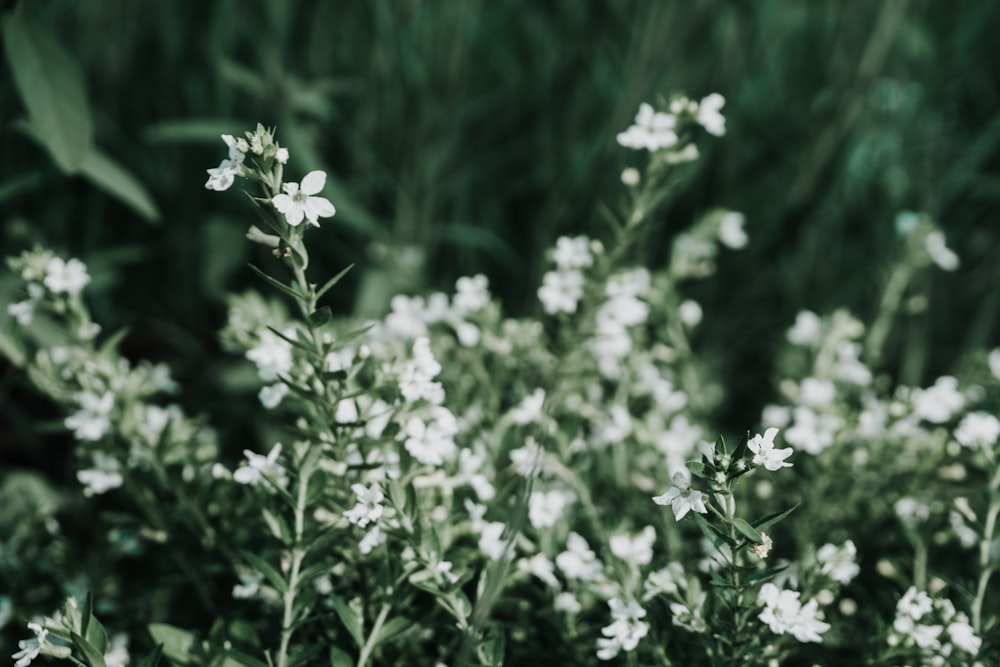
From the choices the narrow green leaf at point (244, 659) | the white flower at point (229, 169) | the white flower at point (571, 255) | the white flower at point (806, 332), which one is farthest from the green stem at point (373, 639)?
the white flower at point (806, 332)

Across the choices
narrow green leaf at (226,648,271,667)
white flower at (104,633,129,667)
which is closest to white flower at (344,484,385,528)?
narrow green leaf at (226,648,271,667)

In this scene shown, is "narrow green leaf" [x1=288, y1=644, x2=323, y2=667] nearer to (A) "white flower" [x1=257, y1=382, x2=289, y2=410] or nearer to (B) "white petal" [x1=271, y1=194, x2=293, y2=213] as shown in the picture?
(A) "white flower" [x1=257, y1=382, x2=289, y2=410]

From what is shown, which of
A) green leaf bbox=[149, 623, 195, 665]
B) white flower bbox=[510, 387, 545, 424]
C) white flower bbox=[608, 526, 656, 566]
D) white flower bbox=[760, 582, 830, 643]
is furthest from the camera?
white flower bbox=[510, 387, 545, 424]

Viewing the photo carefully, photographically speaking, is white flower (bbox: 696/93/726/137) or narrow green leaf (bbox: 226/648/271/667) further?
white flower (bbox: 696/93/726/137)

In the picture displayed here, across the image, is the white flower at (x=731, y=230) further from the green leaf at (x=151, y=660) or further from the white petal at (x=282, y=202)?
the green leaf at (x=151, y=660)

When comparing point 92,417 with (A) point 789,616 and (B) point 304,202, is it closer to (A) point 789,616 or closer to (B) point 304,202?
(B) point 304,202
